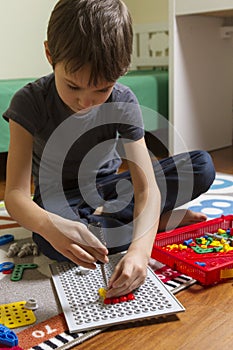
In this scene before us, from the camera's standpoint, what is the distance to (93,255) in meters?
0.68

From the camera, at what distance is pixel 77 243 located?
69cm

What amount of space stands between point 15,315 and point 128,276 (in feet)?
0.59

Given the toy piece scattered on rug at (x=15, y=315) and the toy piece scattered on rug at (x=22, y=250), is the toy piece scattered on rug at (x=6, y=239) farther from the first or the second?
the toy piece scattered on rug at (x=15, y=315)

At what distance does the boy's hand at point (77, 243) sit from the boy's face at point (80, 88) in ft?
0.64

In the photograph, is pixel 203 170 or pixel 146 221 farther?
pixel 203 170

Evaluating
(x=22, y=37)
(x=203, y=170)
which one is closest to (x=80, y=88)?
(x=203, y=170)

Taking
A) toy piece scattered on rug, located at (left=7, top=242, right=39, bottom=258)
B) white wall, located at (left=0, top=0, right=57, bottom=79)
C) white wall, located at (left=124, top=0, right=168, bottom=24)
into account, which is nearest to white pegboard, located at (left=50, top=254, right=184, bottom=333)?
toy piece scattered on rug, located at (left=7, top=242, right=39, bottom=258)

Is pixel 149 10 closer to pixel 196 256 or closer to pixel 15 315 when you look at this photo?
pixel 196 256

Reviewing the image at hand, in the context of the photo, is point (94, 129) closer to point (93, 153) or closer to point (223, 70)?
point (93, 153)

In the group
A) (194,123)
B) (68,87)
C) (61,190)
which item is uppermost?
(68,87)

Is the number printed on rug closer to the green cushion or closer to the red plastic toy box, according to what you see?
the red plastic toy box

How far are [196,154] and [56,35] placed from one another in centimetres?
49

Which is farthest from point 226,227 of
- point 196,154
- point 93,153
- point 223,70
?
point 223,70

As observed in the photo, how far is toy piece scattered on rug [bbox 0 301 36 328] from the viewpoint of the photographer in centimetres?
65
